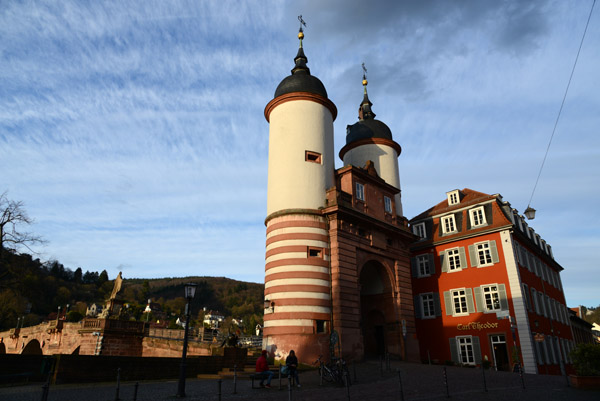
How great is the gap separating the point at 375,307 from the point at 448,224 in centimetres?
1080

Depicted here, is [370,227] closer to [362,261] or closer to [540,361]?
[362,261]

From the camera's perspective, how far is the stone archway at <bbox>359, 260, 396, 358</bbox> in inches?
1231

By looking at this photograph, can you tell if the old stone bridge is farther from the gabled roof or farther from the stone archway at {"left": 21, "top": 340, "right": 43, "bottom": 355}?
the gabled roof

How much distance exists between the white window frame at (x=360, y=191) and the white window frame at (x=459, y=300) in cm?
1148

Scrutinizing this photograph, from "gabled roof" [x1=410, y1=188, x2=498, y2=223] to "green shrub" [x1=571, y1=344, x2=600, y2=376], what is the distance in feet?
65.2

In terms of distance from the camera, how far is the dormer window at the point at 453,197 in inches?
1500

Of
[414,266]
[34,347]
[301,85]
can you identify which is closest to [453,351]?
[414,266]

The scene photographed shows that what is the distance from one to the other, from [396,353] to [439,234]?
12115 mm

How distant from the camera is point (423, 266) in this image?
1454 inches

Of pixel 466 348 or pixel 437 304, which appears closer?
pixel 466 348

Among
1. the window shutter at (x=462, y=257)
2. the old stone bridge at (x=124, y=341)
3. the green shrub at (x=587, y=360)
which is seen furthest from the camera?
the window shutter at (x=462, y=257)

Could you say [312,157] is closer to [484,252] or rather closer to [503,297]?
[484,252]

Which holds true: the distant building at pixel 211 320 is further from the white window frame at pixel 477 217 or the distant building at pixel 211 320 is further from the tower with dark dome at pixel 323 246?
the white window frame at pixel 477 217

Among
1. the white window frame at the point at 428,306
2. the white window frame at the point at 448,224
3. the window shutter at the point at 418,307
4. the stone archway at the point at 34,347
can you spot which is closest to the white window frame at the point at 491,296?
the white window frame at the point at 428,306
